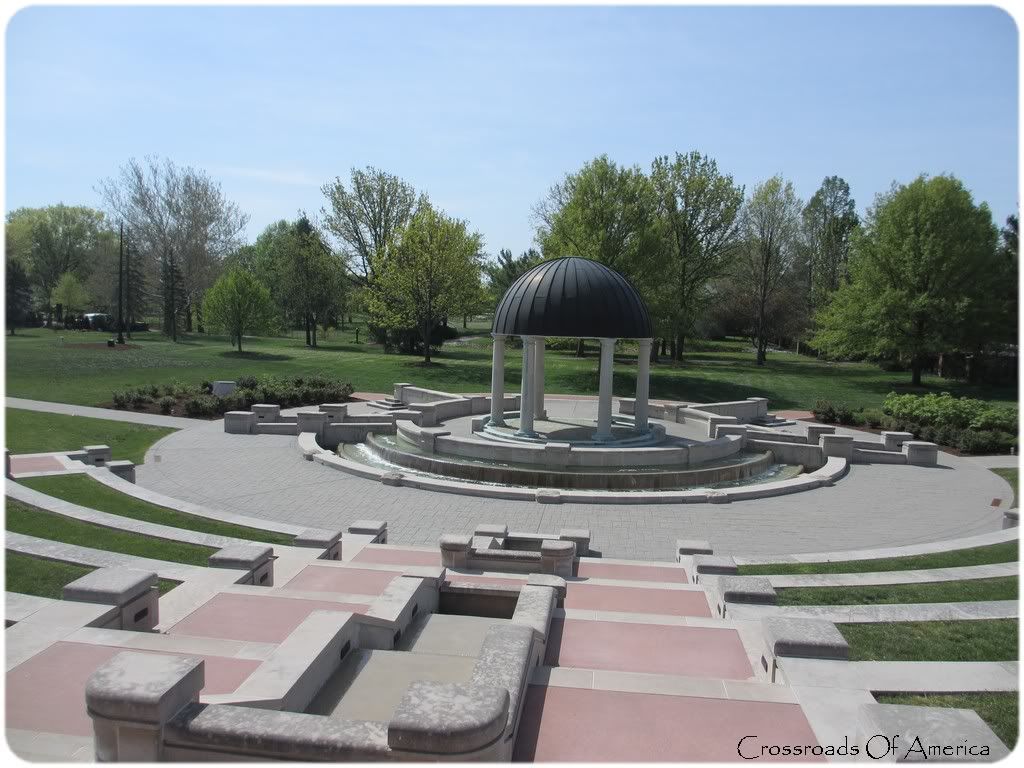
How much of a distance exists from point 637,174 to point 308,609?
137 ft

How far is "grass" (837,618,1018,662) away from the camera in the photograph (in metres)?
7.64

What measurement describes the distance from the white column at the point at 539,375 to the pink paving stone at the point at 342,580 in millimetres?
13336

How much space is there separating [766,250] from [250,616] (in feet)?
191

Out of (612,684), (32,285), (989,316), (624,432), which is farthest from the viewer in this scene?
(32,285)

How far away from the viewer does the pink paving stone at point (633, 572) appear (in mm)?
Answer: 11344

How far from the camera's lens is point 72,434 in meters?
23.9

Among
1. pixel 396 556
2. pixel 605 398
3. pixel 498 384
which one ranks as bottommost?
pixel 396 556

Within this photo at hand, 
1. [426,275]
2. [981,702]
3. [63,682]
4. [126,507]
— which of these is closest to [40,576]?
[63,682]

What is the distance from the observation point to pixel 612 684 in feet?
21.3

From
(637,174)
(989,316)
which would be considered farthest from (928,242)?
(637,174)

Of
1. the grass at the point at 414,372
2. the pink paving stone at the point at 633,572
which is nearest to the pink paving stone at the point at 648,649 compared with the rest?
the pink paving stone at the point at 633,572

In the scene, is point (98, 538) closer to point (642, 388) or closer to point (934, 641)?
point (934, 641)

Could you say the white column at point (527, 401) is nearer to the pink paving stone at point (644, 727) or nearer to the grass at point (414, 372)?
the pink paving stone at point (644, 727)

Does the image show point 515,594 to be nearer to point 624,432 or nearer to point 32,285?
point 624,432
